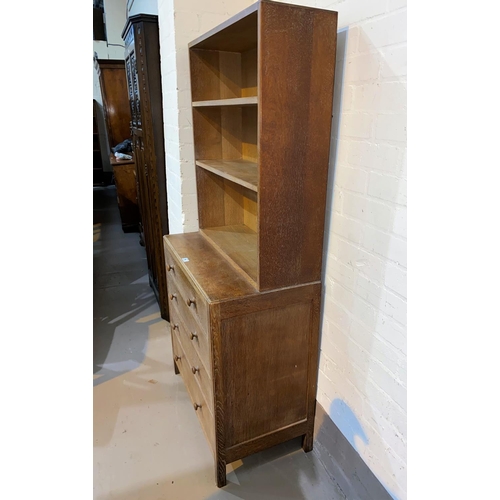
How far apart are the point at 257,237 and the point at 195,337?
600mm

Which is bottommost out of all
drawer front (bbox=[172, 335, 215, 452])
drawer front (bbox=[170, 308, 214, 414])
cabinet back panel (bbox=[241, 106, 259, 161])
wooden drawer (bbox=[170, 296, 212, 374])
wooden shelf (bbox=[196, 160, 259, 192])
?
drawer front (bbox=[172, 335, 215, 452])

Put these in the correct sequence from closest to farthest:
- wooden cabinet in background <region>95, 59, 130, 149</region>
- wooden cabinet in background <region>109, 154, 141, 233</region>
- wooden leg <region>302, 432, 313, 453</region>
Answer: wooden leg <region>302, 432, 313, 453</region>
wooden cabinet in background <region>109, 154, 141, 233</region>
wooden cabinet in background <region>95, 59, 130, 149</region>

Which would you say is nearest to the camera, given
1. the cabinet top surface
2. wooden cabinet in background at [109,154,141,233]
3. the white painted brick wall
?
the white painted brick wall

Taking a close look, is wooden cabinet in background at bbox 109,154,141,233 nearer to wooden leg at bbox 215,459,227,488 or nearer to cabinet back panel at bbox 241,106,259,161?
cabinet back panel at bbox 241,106,259,161

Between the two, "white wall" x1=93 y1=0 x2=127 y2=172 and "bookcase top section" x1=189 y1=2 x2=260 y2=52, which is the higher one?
"white wall" x1=93 y1=0 x2=127 y2=172

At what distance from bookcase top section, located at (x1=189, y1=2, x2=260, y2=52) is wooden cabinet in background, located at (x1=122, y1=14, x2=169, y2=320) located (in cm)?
68

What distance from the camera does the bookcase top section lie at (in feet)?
3.94

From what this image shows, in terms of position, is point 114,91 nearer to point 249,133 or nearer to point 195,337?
point 249,133

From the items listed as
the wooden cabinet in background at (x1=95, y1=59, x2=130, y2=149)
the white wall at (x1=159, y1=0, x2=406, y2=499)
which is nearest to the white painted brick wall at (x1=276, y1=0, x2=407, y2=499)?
the white wall at (x1=159, y1=0, x2=406, y2=499)

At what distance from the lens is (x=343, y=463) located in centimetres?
158
